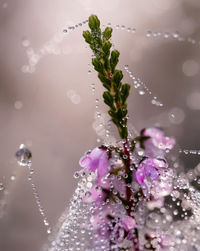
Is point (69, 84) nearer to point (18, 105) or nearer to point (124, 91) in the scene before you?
point (18, 105)

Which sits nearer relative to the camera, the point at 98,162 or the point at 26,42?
the point at 98,162

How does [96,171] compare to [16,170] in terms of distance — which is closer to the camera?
[96,171]

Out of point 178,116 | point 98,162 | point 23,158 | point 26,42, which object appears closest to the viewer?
point 98,162

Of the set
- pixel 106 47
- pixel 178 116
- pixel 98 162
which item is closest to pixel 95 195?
pixel 98 162

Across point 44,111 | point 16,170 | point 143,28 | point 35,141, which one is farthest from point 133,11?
point 16,170

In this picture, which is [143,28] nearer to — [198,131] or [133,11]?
[133,11]
